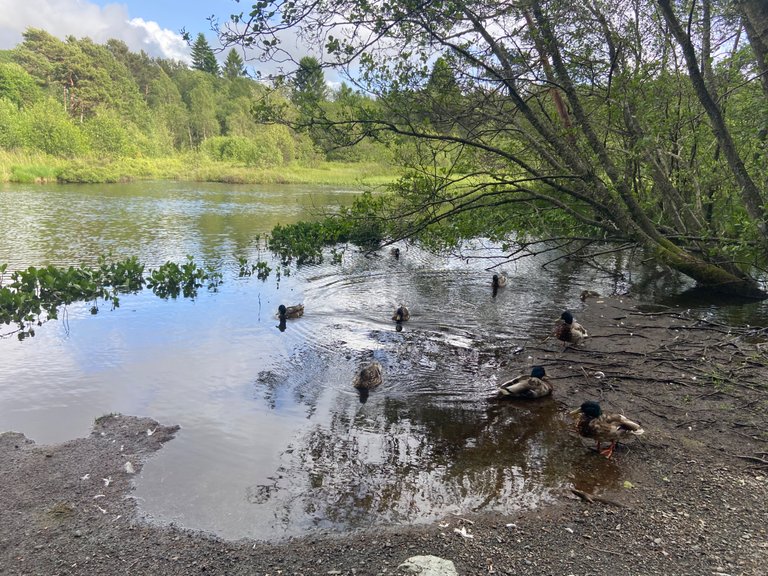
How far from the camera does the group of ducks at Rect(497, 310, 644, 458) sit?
5.78 meters

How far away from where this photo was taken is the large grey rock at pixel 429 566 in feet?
12.4

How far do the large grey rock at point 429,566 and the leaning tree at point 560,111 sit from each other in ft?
17.9

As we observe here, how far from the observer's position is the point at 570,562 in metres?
3.89

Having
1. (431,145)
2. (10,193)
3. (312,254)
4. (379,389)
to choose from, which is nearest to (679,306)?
(431,145)

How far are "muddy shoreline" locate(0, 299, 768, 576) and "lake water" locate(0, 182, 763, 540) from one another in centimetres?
27

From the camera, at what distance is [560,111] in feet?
37.4

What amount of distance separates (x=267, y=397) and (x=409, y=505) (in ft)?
11.4

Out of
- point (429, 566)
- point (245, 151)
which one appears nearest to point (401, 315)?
point (429, 566)

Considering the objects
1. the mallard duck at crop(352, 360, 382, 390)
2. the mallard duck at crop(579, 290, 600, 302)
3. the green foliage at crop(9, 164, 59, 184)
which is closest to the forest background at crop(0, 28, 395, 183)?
the green foliage at crop(9, 164, 59, 184)

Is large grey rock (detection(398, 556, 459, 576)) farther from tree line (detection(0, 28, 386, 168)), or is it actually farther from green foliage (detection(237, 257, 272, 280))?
tree line (detection(0, 28, 386, 168))

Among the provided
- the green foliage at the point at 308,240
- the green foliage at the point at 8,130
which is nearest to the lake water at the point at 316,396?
the green foliage at the point at 308,240

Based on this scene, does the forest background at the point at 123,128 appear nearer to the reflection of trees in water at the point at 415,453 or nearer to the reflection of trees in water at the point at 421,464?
the reflection of trees in water at the point at 415,453

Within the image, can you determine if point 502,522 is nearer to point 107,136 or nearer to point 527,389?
point 527,389

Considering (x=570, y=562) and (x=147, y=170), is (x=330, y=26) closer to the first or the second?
(x=570, y=562)
